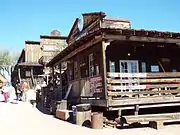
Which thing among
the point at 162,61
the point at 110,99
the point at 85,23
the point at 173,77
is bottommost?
the point at 110,99

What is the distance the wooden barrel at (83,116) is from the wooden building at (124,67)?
757 millimetres

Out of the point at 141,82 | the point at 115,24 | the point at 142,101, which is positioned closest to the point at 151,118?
the point at 142,101

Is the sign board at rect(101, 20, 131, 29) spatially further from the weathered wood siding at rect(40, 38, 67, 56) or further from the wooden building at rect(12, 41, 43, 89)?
the wooden building at rect(12, 41, 43, 89)

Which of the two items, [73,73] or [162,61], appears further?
[73,73]

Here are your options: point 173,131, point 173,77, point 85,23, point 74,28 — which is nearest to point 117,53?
point 173,77

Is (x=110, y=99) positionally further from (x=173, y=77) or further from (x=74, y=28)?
(x=74, y=28)

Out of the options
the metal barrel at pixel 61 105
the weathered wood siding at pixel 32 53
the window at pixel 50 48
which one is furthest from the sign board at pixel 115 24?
the weathered wood siding at pixel 32 53

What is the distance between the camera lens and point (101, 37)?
11.5 meters

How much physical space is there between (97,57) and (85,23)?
10379 mm

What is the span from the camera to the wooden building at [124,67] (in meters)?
11.7

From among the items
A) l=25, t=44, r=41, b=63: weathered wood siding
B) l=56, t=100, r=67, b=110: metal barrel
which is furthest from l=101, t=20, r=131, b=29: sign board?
l=25, t=44, r=41, b=63: weathered wood siding

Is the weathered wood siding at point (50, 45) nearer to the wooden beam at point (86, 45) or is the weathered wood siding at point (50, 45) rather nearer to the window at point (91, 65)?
the wooden beam at point (86, 45)

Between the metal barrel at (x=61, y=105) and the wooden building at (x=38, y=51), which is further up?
the wooden building at (x=38, y=51)

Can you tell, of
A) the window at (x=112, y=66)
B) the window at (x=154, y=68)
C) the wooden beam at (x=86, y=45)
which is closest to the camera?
the wooden beam at (x=86, y=45)
